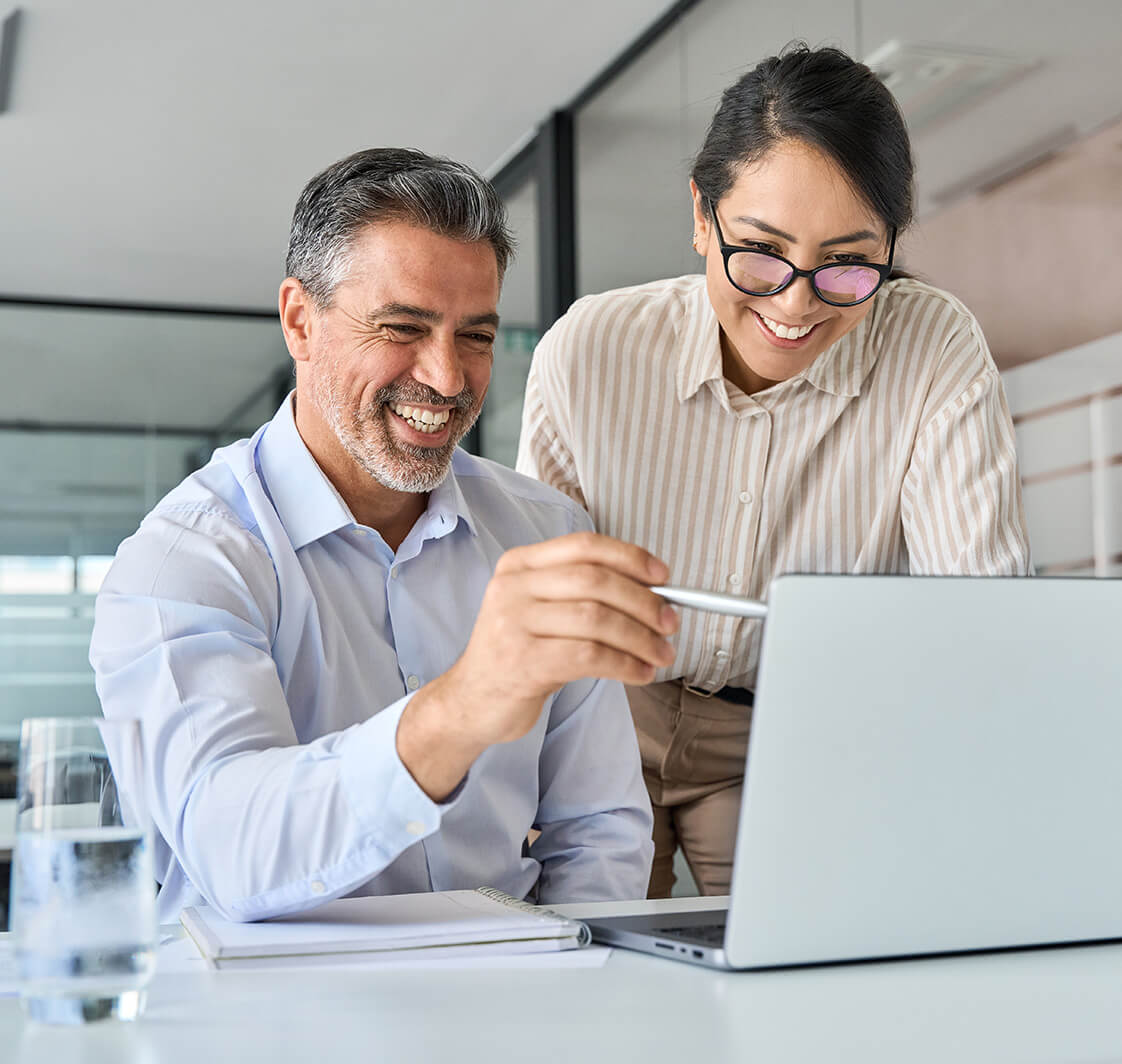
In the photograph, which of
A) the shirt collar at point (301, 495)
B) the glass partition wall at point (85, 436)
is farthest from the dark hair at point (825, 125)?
the glass partition wall at point (85, 436)

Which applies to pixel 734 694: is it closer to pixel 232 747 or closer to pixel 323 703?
pixel 323 703

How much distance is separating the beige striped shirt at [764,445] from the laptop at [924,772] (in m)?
0.86

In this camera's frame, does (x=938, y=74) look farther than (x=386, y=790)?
Yes

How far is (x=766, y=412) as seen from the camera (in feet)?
5.79

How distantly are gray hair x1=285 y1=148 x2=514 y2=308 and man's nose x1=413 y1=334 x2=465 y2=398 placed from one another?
118 mm

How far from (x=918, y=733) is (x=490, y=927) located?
0.33 m

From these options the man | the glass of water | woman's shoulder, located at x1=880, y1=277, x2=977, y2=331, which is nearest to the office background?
woman's shoulder, located at x1=880, y1=277, x2=977, y2=331

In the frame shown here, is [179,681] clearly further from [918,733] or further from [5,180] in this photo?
[5,180]

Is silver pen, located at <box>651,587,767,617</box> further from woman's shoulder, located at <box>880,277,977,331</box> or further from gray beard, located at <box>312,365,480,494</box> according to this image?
woman's shoulder, located at <box>880,277,977,331</box>

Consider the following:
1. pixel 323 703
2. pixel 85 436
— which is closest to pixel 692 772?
pixel 323 703

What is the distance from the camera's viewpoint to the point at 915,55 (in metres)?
2.71

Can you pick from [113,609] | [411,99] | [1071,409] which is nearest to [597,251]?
[411,99]

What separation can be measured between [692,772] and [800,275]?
0.72m

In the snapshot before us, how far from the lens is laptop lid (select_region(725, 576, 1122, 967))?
2.53ft
